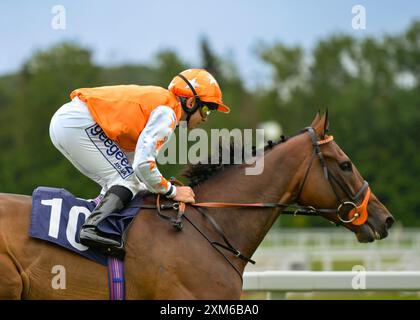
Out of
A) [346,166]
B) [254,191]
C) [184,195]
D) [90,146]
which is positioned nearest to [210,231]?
[184,195]

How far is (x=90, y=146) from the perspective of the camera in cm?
509

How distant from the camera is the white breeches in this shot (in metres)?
5.07

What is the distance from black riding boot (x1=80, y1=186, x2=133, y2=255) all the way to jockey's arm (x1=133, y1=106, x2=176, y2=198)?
0.25 meters

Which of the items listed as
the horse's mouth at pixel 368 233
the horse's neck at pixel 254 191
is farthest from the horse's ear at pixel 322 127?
the horse's mouth at pixel 368 233

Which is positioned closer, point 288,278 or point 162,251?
point 162,251

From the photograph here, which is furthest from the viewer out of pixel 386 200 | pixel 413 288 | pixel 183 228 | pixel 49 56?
pixel 49 56

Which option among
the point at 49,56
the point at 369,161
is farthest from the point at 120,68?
the point at 369,161

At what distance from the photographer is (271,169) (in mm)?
5359

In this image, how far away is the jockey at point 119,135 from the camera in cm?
488

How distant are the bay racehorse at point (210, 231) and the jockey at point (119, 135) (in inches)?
9.6

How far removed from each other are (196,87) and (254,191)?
0.95m

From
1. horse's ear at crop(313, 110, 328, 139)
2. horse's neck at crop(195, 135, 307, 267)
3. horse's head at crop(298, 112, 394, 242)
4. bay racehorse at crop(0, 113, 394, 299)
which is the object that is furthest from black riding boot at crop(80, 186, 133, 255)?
horse's ear at crop(313, 110, 328, 139)

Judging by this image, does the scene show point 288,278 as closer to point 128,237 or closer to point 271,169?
point 271,169
